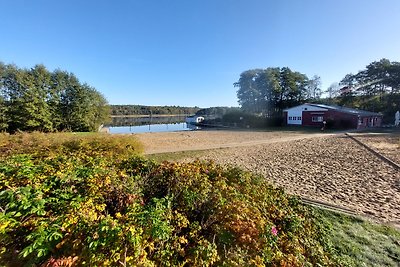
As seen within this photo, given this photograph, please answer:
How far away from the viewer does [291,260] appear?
2.26 m

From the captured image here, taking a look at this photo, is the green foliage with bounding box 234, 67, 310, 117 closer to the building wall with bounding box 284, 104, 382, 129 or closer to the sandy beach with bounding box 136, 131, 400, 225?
the building wall with bounding box 284, 104, 382, 129

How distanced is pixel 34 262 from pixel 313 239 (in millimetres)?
3505

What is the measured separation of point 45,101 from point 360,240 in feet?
113

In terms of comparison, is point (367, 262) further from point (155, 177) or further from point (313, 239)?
point (155, 177)

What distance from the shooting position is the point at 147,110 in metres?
151

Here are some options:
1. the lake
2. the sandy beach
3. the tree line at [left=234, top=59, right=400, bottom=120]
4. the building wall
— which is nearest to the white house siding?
the building wall

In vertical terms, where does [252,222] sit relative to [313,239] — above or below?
above

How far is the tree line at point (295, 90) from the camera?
142 ft

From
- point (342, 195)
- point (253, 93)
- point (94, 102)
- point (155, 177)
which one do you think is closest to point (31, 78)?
point (94, 102)

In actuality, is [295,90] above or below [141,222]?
above

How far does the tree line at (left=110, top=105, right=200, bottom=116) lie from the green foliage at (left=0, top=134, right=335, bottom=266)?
427 ft

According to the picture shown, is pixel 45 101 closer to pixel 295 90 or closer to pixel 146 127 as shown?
pixel 146 127

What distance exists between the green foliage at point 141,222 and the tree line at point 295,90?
4508cm

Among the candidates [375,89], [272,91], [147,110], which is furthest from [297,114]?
[147,110]
